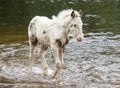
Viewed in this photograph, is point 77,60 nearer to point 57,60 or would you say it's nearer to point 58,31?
point 57,60

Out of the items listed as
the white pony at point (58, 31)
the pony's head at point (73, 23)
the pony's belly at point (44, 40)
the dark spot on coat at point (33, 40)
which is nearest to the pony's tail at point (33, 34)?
the dark spot on coat at point (33, 40)

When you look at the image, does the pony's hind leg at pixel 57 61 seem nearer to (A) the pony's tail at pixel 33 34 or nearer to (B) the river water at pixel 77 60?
(B) the river water at pixel 77 60

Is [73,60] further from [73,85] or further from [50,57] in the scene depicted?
[73,85]

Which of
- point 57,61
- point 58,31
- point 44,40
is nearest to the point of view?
point 58,31

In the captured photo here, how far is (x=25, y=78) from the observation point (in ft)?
42.0

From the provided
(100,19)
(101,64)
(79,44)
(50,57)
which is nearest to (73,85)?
(101,64)

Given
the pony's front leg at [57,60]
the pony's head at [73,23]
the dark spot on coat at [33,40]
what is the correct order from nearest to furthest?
the pony's head at [73,23], the pony's front leg at [57,60], the dark spot on coat at [33,40]

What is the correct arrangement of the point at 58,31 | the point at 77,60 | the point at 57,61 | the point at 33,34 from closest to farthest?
the point at 58,31 < the point at 57,61 < the point at 33,34 < the point at 77,60

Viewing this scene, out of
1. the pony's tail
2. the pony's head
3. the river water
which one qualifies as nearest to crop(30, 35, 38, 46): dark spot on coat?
the pony's tail

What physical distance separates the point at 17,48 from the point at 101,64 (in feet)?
16.4

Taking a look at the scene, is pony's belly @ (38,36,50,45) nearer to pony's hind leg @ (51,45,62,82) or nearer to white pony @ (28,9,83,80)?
white pony @ (28,9,83,80)

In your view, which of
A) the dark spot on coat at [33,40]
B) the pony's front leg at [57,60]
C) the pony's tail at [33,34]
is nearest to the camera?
the pony's front leg at [57,60]

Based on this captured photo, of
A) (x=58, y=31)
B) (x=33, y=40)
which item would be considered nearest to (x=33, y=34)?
(x=33, y=40)

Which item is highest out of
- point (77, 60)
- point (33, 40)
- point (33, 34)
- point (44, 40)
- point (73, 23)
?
point (73, 23)
